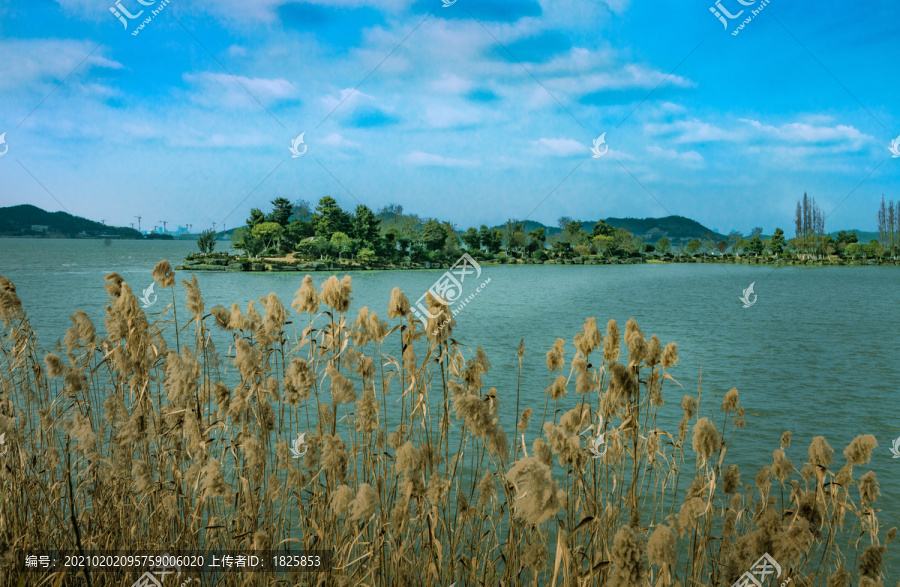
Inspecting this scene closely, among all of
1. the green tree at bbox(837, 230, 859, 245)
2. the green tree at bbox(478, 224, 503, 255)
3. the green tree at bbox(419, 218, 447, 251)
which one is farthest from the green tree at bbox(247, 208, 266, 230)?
the green tree at bbox(837, 230, 859, 245)

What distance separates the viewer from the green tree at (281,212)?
264 feet

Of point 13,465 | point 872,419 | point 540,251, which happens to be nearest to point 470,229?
point 540,251

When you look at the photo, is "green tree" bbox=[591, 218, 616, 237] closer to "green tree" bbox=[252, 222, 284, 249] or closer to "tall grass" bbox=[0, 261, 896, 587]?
"green tree" bbox=[252, 222, 284, 249]

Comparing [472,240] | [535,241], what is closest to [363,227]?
[472,240]

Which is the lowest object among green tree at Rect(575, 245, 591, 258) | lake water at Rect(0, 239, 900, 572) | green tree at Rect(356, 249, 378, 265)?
lake water at Rect(0, 239, 900, 572)

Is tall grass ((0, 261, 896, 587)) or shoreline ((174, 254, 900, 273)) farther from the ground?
shoreline ((174, 254, 900, 273))

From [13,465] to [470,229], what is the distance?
9152 centimetres

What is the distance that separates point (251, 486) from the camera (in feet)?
9.14

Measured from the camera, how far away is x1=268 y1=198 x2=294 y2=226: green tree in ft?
264

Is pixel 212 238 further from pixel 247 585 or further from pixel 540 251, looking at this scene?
pixel 247 585

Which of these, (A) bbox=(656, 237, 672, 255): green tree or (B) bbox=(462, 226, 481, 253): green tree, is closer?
(B) bbox=(462, 226, 481, 253): green tree
